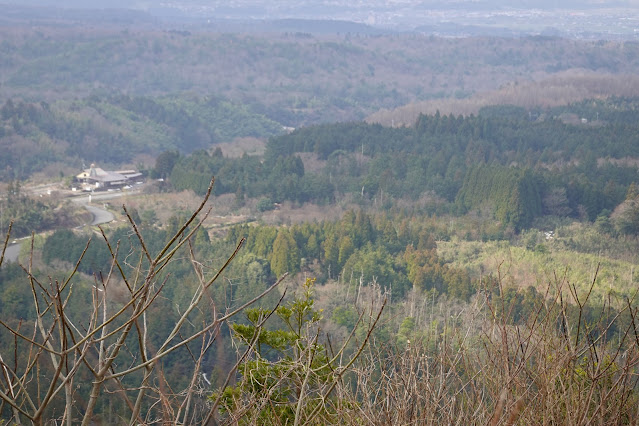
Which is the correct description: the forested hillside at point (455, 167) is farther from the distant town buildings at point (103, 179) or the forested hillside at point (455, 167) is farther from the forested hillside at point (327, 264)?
the distant town buildings at point (103, 179)

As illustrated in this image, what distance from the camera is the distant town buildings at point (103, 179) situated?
4194cm

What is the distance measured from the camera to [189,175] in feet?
129

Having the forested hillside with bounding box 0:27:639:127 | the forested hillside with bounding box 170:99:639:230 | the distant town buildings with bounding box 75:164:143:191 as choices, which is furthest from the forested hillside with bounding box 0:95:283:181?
the forested hillside with bounding box 170:99:639:230

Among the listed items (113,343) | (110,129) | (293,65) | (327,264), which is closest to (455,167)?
(327,264)

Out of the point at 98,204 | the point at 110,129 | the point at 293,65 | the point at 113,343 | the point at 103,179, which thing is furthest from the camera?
the point at 293,65

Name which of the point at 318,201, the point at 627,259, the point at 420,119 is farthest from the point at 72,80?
the point at 627,259

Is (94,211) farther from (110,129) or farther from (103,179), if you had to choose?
(110,129)

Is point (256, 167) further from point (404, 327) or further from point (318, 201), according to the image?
point (404, 327)

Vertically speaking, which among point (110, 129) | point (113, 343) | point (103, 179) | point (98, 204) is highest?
point (113, 343)

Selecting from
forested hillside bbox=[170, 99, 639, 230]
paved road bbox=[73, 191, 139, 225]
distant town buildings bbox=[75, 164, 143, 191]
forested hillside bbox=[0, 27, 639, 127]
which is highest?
forested hillside bbox=[170, 99, 639, 230]

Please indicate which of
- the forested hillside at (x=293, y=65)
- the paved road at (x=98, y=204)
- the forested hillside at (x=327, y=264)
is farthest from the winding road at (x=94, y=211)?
the forested hillside at (x=293, y=65)

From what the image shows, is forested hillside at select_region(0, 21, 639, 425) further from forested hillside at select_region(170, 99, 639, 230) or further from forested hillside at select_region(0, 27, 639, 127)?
forested hillside at select_region(0, 27, 639, 127)

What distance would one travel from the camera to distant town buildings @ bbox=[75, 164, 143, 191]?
138 feet

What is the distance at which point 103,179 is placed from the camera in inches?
1703
